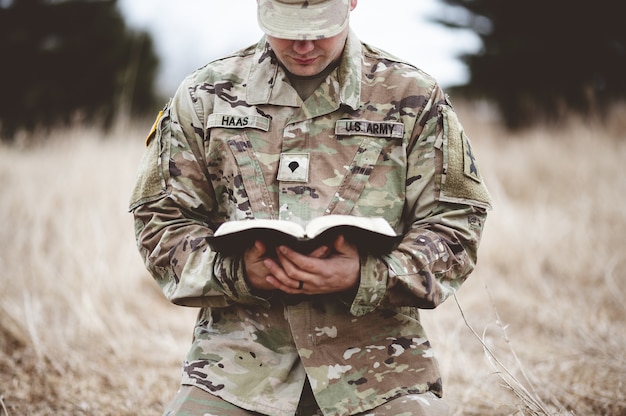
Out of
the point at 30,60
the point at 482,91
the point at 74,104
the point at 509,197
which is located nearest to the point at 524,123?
the point at 482,91

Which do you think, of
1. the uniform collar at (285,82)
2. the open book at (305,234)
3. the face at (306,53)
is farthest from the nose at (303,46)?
the open book at (305,234)

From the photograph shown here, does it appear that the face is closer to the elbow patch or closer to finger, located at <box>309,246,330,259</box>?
the elbow patch

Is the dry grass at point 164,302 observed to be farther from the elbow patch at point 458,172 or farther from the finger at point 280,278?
the finger at point 280,278

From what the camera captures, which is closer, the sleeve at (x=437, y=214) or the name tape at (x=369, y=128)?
the sleeve at (x=437, y=214)

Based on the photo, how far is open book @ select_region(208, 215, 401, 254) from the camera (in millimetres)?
1604

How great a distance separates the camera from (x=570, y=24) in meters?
11.4

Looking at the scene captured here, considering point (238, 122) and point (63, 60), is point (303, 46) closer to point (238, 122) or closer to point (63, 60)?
point (238, 122)

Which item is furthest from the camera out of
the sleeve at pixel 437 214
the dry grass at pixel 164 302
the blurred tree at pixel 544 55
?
the blurred tree at pixel 544 55

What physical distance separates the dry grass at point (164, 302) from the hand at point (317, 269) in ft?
1.98

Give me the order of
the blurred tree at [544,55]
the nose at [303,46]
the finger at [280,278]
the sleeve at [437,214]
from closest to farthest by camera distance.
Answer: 1. the finger at [280,278]
2. the sleeve at [437,214]
3. the nose at [303,46]
4. the blurred tree at [544,55]

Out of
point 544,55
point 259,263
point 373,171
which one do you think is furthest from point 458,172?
point 544,55

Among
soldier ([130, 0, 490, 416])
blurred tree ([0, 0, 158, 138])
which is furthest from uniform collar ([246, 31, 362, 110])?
blurred tree ([0, 0, 158, 138])

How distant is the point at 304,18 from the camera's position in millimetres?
1968

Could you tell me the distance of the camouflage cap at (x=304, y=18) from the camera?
1942 mm
